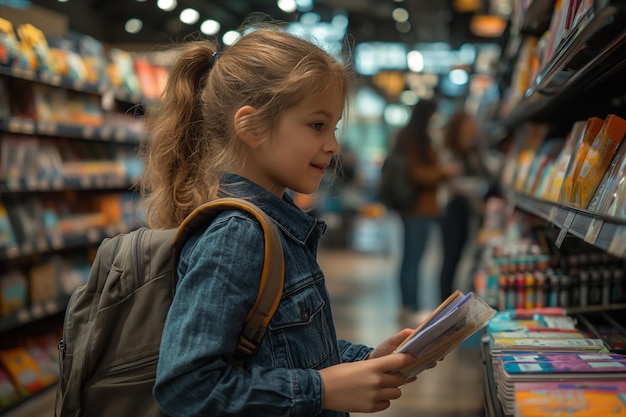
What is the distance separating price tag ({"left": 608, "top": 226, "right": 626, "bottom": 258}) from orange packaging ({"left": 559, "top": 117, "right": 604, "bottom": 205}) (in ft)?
2.19

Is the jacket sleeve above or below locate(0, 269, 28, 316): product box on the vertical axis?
above

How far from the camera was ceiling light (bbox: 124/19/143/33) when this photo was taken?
699cm

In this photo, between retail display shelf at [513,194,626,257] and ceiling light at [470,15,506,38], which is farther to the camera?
ceiling light at [470,15,506,38]

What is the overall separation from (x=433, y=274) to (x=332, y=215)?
3385 millimetres

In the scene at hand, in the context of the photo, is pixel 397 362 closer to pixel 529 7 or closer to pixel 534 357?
pixel 534 357

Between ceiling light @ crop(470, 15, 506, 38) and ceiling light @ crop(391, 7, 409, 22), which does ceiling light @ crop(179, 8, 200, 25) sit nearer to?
ceiling light @ crop(470, 15, 506, 38)

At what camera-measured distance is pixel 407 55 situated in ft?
49.0

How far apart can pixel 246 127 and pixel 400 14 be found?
12126mm

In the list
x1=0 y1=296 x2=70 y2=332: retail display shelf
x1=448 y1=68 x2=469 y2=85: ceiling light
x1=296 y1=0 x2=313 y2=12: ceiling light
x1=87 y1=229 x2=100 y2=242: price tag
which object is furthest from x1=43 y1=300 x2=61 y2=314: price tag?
x1=448 y1=68 x2=469 y2=85: ceiling light

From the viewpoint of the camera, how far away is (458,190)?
604cm

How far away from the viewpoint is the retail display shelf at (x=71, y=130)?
13.3 ft

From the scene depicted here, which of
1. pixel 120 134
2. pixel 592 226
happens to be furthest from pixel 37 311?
pixel 592 226

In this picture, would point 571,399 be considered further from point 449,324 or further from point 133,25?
point 133,25

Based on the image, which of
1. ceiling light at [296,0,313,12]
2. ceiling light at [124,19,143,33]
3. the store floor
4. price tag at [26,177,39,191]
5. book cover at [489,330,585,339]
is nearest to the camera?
book cover at [489,330,585,339]
